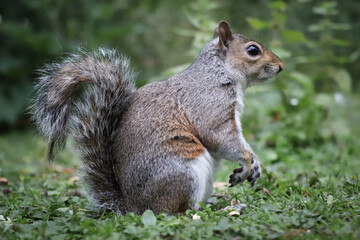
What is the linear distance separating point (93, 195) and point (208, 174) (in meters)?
0.84

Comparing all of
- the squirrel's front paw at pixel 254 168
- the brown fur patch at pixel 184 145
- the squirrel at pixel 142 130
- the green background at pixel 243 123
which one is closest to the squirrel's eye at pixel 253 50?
the squirrel at pixel 142 130

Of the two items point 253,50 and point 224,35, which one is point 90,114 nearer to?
point 224,35

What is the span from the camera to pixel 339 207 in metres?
2.86

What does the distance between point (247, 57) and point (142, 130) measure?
104 cm

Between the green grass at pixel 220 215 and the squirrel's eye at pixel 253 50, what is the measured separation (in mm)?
1068

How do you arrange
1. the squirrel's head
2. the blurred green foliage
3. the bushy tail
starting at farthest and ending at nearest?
the blurred green foliage
the squirrel's head
the bushy tail

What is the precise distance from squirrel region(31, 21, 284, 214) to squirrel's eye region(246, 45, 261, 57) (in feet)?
0.96

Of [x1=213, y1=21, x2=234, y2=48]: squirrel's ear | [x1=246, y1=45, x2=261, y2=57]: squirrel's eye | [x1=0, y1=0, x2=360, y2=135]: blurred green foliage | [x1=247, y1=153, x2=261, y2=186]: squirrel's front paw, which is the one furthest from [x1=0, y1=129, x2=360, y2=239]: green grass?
[x1=0, y1=0, x2=360, y2=135]: blurred green foliage

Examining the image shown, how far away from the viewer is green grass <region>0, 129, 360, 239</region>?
2.57 m

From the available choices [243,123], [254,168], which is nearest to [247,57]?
[254,168]

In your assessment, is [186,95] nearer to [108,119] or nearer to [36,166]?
[108,119]

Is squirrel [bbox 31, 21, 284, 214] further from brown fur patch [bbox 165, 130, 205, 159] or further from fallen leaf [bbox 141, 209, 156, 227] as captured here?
fallen leaf [bbox 141, 209, 156, 227]

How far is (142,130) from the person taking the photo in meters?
3.19

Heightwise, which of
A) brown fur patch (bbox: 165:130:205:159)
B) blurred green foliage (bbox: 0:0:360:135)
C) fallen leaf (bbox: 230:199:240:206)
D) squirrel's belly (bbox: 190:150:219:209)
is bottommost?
fallen leaf (bbox: 230:199:240:206)
